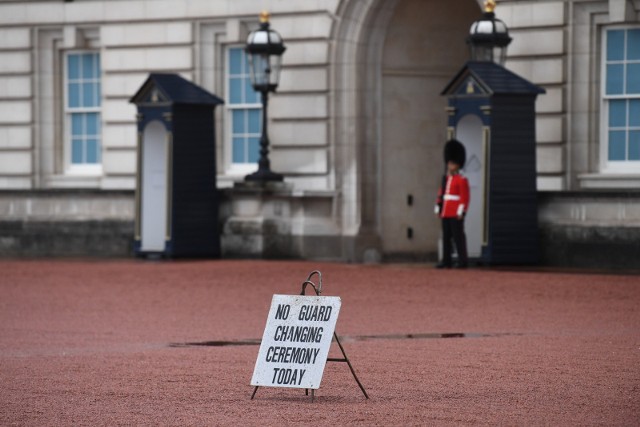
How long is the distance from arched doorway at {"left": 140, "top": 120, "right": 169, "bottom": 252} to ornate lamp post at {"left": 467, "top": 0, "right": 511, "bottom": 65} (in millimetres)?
4588

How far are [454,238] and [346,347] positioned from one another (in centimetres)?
754

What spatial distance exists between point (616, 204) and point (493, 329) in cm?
622

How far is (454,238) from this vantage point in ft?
67.6

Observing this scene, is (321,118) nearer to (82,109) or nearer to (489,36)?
(489,36)

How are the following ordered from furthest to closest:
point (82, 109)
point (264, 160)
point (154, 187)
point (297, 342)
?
point (82, 109)
point (154, 187)
point (264, 160)
point (297, 342)

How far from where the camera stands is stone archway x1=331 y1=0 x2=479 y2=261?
23344mm

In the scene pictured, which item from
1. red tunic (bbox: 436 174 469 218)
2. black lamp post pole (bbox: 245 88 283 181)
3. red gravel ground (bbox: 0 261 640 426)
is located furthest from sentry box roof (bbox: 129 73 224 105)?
red tunic (bbox: 436 174 469 218)

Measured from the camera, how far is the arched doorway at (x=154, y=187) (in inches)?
928

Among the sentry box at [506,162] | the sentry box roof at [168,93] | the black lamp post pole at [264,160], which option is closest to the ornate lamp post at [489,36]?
the sentry box at [506,162]

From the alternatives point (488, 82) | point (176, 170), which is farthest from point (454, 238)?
point (176, 170)

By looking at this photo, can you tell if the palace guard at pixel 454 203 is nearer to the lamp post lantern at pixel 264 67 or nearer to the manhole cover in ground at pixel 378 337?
the lamp post lantern at pixel 264 67

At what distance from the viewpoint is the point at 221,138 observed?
977 inches

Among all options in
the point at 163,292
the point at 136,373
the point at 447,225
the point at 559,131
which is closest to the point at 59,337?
the point at 136,373

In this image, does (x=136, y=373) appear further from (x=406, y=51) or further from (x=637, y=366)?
(x=406, y=51)
